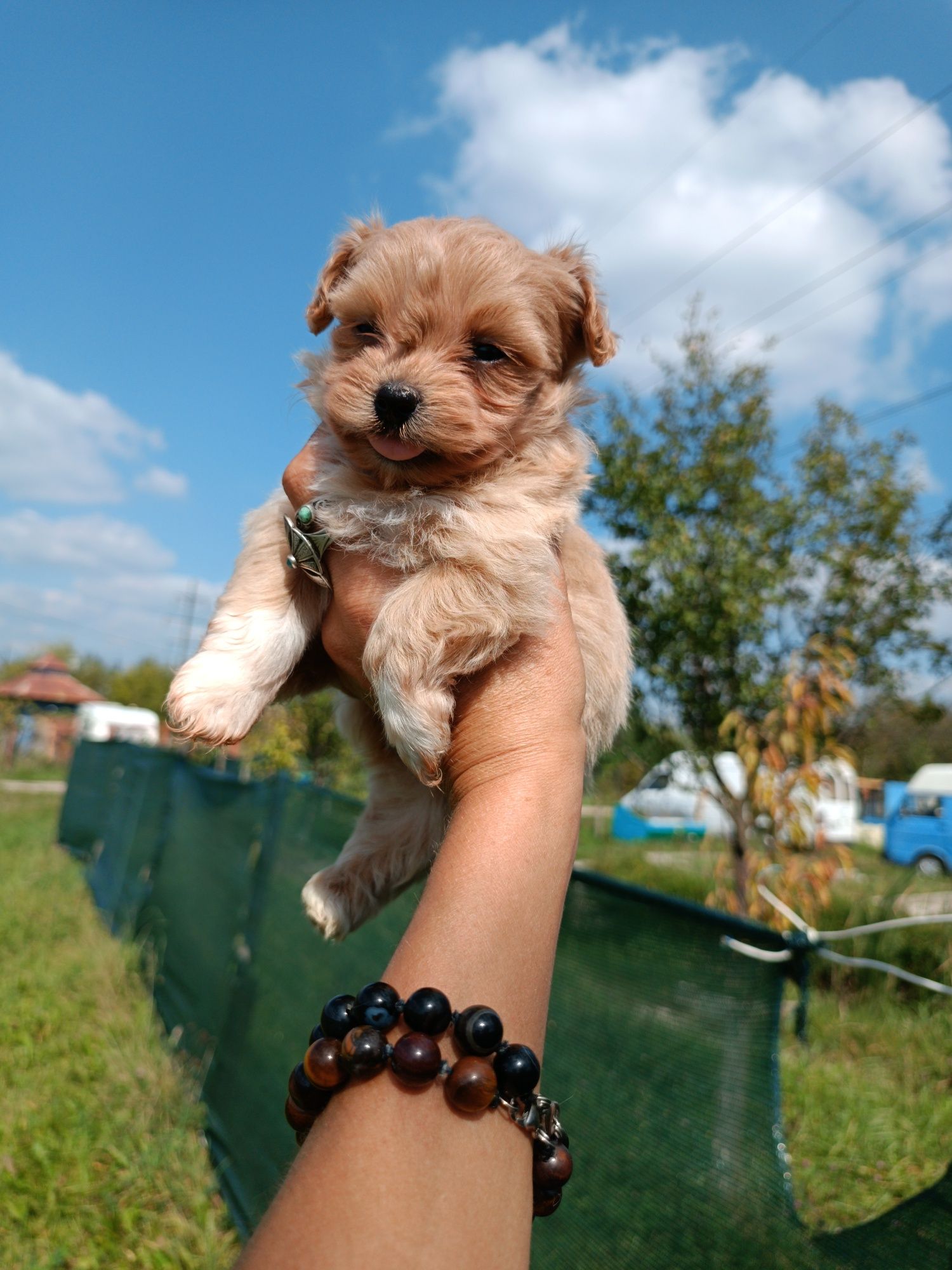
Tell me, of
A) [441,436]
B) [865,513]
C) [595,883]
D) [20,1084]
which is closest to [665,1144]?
[595,883]

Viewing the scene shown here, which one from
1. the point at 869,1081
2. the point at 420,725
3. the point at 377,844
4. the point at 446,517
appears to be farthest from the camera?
the point at 869,1081

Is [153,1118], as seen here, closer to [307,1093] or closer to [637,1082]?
[637,1082]

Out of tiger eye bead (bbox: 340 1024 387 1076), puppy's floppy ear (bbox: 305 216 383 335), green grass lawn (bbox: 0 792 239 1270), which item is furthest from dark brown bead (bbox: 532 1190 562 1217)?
green grass lawn (bbox: 0 792 239 1270)

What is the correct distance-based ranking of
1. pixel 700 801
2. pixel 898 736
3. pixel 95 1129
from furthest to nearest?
1. pixel 898 736
2. pixel 700 801
3. pixel 95 1129

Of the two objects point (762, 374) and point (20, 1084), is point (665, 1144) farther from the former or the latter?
point (762, 374)

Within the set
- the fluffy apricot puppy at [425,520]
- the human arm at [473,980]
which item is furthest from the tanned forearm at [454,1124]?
the fluffy apricot puppy at [425,520]

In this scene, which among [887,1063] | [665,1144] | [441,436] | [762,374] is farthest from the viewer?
[762,374]

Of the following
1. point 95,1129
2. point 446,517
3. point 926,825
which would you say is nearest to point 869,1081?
point 95,1129
